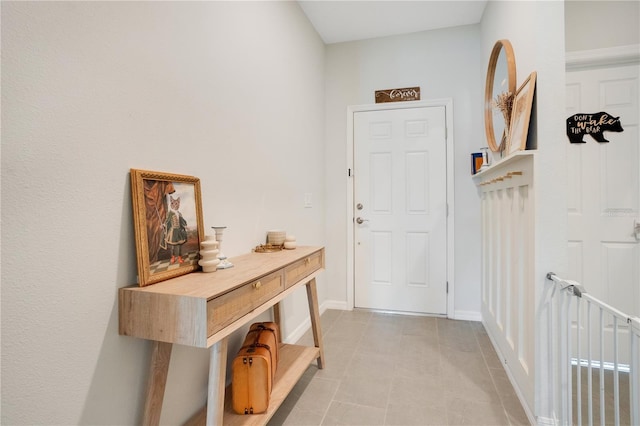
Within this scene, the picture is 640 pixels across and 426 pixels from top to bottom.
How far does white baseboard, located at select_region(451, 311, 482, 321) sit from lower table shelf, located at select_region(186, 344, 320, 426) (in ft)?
5.40

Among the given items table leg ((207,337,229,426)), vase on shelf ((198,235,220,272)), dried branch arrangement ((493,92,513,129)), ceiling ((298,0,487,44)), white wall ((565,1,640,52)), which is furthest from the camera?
ceiling ((298,0,487,44))

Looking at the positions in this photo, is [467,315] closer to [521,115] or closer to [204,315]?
[521,115]

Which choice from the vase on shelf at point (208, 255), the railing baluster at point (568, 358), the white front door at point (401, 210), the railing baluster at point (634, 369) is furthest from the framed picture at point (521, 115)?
the vase on shelf at point (208, 255)

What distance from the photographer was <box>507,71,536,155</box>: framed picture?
1542mm

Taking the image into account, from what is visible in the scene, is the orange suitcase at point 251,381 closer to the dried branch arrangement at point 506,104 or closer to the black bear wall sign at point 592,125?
the dried branch arrangement at point 506,104

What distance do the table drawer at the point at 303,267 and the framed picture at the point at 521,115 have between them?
128 centimetres

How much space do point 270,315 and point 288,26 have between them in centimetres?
222

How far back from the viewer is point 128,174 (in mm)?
1091

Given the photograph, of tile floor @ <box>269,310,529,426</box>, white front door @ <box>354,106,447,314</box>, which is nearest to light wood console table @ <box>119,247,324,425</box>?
tile floor @ <box>269,310,529,426</box>

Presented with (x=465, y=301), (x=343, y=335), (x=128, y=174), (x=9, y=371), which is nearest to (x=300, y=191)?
(x=343, y=335)

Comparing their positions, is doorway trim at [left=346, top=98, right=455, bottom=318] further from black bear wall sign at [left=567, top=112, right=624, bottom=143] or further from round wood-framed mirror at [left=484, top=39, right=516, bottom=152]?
black bear wall sign at [left=567, top=112, right=624, bottom=143]

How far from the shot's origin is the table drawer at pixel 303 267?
1.59 meters

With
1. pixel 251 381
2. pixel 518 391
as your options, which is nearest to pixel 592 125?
pixel 518 391

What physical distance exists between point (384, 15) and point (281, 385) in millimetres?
3025
